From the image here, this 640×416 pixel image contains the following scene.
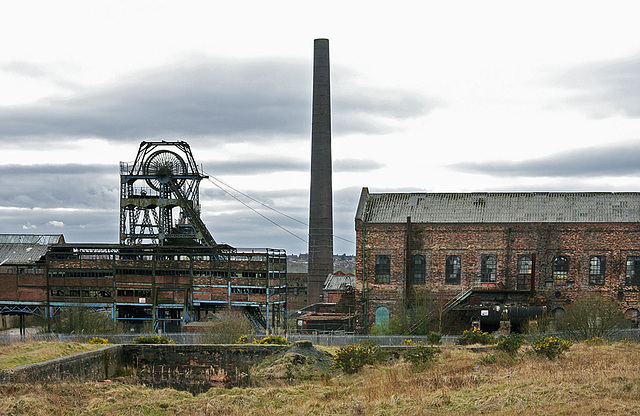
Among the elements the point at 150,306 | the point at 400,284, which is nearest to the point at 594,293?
the point at 400,284

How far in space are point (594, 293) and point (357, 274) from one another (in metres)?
12.1

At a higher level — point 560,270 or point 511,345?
point 560,270

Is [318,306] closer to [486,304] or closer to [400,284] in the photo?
[400,284]

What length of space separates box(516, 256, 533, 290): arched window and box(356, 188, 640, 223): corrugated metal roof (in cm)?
211

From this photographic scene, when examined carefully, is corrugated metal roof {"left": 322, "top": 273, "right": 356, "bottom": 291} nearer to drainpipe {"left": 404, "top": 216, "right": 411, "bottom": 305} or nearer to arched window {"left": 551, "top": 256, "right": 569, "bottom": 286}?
drainpipe {"left": 404, "top": 216, "right": 411, "bottom": 305}

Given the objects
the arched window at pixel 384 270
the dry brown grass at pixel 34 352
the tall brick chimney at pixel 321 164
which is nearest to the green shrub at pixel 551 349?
the dry brown grass at pixel 34 352

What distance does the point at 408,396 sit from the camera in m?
14.6

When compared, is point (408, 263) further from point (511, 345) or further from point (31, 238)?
point (31, 238)

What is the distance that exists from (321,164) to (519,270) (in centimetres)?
2058

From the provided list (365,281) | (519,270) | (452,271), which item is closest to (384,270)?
(365,281)

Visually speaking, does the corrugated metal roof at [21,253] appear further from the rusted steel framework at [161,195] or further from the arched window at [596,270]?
the arched window at [596,270]

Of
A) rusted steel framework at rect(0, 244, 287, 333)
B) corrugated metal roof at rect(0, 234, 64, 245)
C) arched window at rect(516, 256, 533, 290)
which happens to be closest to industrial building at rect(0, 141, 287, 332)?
rusted steel framework at rect(0, 244, 287, 333)

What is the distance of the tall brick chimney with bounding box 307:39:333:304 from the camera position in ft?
165

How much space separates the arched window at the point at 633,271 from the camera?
109 feet
